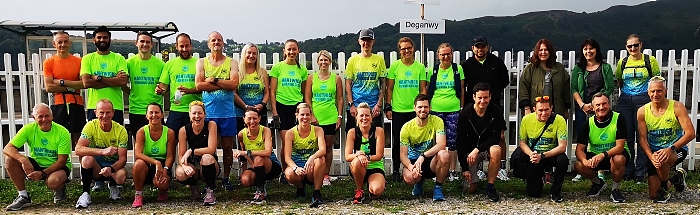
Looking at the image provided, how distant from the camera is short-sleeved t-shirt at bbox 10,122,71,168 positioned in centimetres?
532

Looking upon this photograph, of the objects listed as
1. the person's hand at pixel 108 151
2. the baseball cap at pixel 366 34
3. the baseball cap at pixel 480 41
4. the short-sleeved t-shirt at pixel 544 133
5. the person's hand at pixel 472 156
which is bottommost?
the person's hand at pixel 472 156

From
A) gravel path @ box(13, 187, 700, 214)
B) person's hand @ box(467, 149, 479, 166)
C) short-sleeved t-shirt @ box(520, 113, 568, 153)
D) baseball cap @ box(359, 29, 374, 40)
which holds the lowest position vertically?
gravel path @ box(13, 187, 700, 214)

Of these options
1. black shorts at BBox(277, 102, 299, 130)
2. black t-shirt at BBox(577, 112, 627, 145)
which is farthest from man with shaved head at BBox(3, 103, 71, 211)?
black t-shirt at BBox(577, 112, 627, 145)

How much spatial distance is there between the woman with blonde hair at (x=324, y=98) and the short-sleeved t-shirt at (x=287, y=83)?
13 cm

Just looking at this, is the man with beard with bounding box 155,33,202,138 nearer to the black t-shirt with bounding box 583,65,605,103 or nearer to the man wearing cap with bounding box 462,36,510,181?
the man wearing cap with bounding box 462,36,510,181

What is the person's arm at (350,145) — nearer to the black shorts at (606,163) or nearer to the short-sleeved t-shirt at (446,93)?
the short-sleeved t-shirt at (446,93)

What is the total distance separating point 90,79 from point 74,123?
2.22 ft

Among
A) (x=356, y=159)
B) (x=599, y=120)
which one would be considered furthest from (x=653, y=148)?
(x=356, y=159)

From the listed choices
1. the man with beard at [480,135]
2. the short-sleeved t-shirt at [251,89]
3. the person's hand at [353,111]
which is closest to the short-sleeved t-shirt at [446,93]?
the man with beard at [480,135]

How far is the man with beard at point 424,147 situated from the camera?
536 centimetres

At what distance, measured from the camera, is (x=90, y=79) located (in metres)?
5.68

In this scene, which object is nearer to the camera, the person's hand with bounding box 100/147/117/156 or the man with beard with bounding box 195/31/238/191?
the person's hand with bounding box 100/147/117/156

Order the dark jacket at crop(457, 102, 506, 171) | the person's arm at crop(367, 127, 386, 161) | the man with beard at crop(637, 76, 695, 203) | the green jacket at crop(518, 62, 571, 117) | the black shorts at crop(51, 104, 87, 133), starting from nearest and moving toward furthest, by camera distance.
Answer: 1. the man with beard at crop(637, 76, 695, 203)
2. the person's arm at crop(367, 127, 386, 161)
3. the dark jacket at crop(457, 102, 506, 171)
4. the black shorts at crop(51, 104, 87, 133)
5. the green jacket at crop(518, 62, 571, 117)

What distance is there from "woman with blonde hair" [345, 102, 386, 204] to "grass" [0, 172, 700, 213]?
19 cm
